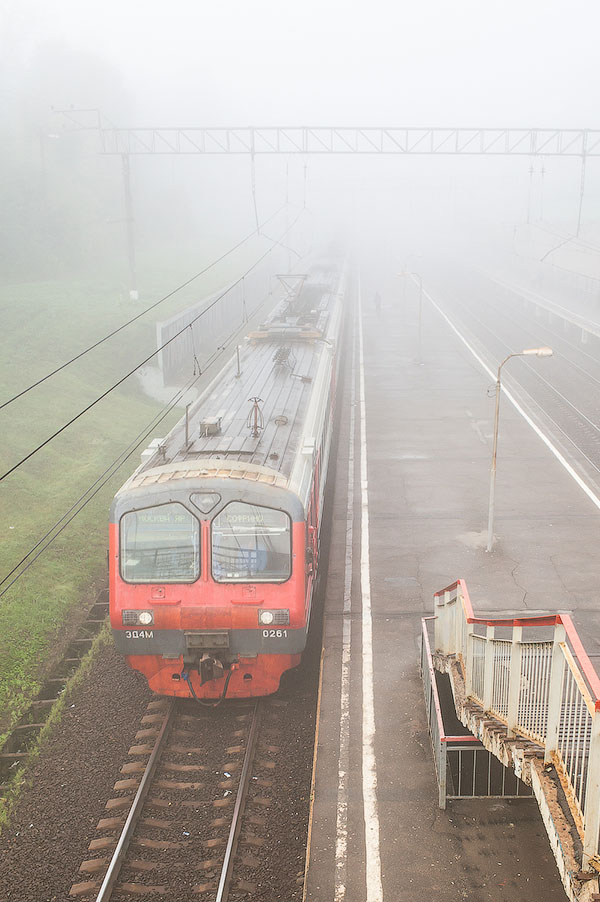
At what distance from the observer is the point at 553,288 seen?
215 feet

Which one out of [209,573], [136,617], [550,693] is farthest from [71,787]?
[550,693]

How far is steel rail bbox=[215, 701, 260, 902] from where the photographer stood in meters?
8.79

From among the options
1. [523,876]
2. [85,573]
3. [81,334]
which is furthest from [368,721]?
[81,334]

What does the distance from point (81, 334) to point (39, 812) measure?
31.5m

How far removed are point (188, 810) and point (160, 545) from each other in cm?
329

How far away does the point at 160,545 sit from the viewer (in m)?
11.5

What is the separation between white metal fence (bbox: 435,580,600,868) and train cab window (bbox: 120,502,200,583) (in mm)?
3514

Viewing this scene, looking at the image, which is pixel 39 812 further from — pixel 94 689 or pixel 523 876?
pixel 523 876

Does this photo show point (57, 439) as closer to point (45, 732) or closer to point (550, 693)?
point (45, 732)

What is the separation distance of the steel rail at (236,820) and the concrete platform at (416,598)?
0.87 m

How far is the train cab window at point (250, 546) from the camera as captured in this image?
11.4 m

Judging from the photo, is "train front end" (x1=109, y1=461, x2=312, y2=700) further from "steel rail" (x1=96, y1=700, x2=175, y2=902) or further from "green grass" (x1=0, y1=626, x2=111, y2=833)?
"green grass" (x1=0, y1=626, x2=111, y2=833)

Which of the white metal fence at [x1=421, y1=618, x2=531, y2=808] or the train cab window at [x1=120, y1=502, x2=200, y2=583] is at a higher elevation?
the train cab window at [x1=120, y1=502, x2=200, y2=583]

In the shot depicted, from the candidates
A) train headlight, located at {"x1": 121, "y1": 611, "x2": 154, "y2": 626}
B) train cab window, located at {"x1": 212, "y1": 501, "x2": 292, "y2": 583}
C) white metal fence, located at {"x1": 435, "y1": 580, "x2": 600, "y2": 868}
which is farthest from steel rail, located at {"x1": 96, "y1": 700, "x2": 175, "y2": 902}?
white metal fence, located at {"x1": 435, "y1": 580, "x2": 600, "y2": 868}
